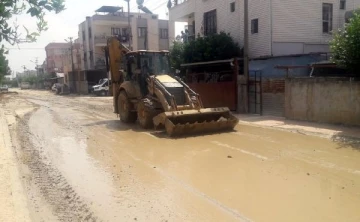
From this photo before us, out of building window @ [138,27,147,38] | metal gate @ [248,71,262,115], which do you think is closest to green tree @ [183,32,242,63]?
metal gate @ [248,71,262,115]

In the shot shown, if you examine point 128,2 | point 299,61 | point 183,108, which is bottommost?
point 183,108

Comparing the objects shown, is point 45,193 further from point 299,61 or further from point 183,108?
point 299,61

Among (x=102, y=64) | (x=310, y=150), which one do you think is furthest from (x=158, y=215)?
(x=102, y=64)

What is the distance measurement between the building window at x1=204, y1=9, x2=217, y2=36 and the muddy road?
1500cm

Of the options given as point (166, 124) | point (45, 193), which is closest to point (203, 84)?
point (166, 124)

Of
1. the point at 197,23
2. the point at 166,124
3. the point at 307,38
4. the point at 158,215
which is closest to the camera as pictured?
the point at 158,215

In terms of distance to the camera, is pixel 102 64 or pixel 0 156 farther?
pixel 102 64

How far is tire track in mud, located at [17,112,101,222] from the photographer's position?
5.41m

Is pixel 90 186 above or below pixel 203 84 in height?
below

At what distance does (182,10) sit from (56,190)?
80.9ft

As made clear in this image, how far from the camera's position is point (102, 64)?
171 ft

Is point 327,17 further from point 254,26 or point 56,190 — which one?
point 56,190

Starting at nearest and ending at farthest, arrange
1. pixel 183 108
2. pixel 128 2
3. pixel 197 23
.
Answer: pixel 183 108 → pixel 197 23 → pixel 128 2

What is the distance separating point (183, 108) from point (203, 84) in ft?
26.5
